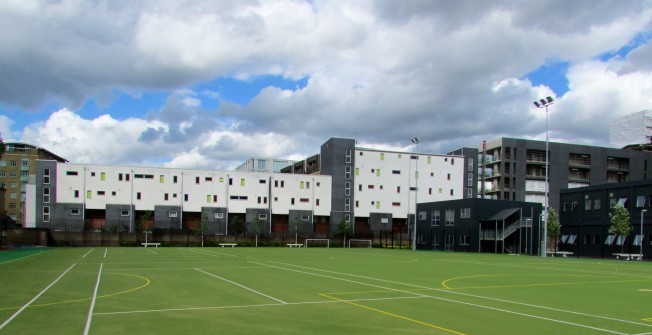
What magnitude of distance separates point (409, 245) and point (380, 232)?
5851 millimetres

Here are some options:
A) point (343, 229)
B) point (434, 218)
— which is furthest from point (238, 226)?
point (434, 218)

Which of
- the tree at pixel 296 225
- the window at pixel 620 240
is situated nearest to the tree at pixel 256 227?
the tree at pixel 296 225

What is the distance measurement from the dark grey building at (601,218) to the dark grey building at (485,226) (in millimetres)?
6335

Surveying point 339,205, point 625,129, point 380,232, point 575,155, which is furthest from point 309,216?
point 625,129

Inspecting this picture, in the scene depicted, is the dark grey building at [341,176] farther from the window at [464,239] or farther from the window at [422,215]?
the window at [464,239]

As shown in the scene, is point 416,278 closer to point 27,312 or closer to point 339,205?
point 27,312

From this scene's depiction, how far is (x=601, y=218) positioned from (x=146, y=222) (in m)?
62.3

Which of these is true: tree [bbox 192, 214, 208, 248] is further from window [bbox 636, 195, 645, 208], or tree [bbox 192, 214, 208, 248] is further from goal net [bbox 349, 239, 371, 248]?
window [bbox 636, 195, 645, 208]

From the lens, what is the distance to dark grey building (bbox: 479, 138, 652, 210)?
109 meters

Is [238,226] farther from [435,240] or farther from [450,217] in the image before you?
[450,217]

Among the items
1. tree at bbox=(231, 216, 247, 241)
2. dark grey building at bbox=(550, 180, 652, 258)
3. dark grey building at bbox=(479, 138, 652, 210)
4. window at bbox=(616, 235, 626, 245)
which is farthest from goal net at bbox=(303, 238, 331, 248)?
dark grey building at bbox=(479, 138, 652, 210)

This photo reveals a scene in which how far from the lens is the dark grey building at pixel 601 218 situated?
→ 5784 cm

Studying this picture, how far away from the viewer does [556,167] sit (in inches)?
4284

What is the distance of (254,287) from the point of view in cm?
1866
